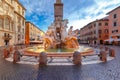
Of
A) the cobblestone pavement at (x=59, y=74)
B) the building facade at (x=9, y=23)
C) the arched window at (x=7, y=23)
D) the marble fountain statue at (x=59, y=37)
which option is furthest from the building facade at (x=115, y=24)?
the cobblestone pavement at (x=59, y=74)

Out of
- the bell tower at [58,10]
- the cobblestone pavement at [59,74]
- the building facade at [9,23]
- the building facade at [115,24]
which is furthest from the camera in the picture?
the building facade at [115,24]

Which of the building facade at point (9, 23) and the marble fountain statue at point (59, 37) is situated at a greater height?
the building facade at point (9, 23)

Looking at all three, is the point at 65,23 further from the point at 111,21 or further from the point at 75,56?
the point at 111,21

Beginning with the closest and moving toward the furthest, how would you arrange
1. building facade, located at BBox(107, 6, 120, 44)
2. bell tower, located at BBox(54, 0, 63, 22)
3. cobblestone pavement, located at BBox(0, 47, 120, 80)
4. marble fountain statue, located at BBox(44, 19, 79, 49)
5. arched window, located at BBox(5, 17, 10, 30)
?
cobblestone pavement, located at BBox(0, 47, 120, 80)
marble fountain statue, located at BBox(44, 19, 79, 49)
bell tower, located at BBox(54, 0, 63, 22)
arched window, located at BBox(5, 17, 10, 30)
building facade, located at BBox(107, 6, 120, 44)

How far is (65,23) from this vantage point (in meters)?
23.0

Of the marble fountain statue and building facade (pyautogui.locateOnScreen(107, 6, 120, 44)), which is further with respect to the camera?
building facade (pyautogui.locateOnScreen(107, 6, 120, 44))

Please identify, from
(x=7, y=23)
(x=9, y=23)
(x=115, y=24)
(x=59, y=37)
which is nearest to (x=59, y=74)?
(x=59, y=37)

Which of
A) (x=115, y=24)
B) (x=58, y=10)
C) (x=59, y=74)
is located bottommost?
(x=59, y=74)

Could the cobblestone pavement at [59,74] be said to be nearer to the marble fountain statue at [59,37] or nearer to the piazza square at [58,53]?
the piazza square at [58,53]

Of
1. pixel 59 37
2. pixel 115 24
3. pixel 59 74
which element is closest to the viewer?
pixel 59 74

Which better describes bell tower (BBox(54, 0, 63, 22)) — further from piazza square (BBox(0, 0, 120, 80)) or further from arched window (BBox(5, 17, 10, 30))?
arched window (BBox(5, 17, 10, 30))

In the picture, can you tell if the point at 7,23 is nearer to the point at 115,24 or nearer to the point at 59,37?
the point at 59,37

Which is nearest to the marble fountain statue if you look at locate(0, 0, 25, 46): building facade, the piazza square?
the piazza square

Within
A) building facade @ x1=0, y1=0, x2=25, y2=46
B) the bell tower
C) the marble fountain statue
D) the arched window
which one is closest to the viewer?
the marble fountain statue
